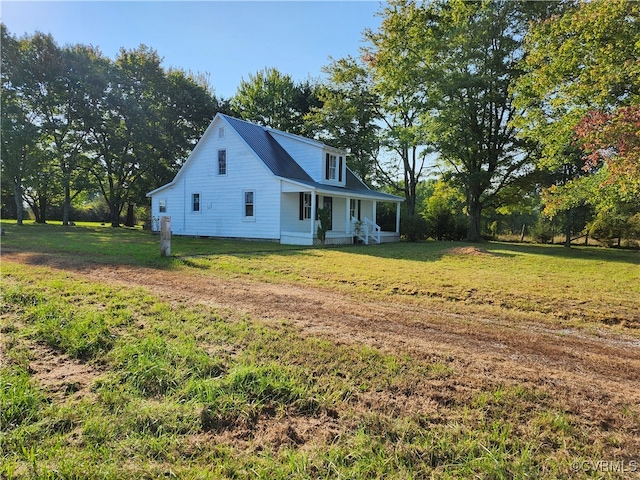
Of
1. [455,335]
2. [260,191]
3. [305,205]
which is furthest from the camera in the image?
[305,205]

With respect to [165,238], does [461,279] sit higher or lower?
lower

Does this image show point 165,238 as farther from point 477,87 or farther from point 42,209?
point 42,209

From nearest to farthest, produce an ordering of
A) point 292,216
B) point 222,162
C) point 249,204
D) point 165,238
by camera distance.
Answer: point 165,238 < point 292,216 < point 249,204 < point 222,162

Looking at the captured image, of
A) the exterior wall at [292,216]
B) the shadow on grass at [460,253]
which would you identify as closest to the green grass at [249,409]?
the shadow on grass at [460,253]

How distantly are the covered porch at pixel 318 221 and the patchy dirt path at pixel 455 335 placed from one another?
1030cm

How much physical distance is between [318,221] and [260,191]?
3562mm

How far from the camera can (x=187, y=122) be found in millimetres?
32844

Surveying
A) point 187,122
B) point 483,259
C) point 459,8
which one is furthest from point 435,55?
point 187,122

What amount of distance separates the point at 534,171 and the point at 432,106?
7717mm

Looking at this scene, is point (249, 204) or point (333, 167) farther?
point (333, 167)

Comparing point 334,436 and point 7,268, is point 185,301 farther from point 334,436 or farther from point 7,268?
point 7,268

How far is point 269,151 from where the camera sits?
809 inches

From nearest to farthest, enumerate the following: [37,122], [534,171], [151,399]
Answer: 1. [151,399]
2. [534,171]
3. [37,122]

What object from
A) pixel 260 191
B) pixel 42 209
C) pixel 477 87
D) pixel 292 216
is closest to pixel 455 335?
pixel 292 216
